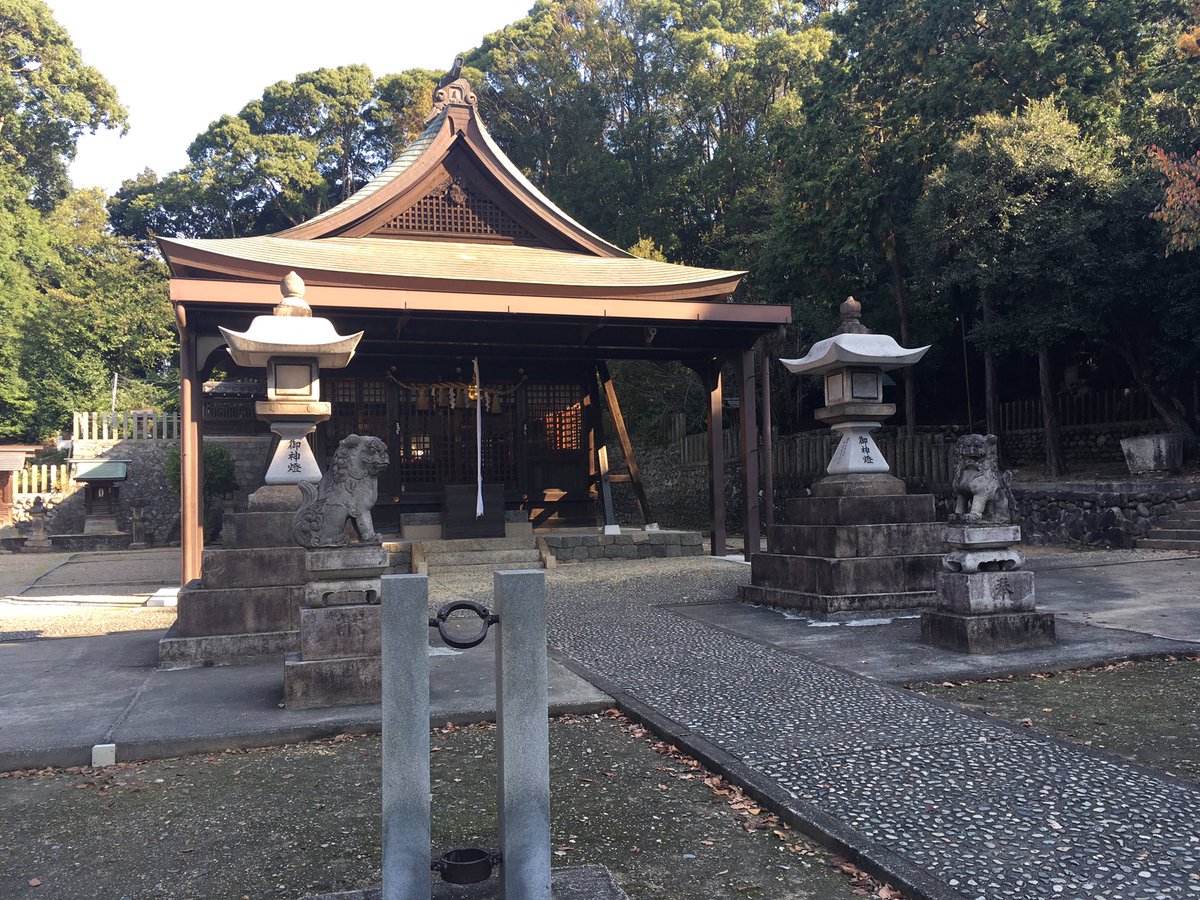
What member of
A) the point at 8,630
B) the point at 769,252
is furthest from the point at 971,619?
the point at 769,252

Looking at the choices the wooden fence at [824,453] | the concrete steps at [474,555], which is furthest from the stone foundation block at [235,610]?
the wooden fence at [824,453]

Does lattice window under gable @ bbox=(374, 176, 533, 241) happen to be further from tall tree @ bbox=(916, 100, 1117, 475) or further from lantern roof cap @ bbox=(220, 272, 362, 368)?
lantern roof cap @ bbox=(220, 272, 362, 368)

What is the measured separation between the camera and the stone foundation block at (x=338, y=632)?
17.1ft

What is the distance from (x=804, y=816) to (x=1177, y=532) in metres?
12.0

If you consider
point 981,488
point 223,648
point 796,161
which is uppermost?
point 796,161

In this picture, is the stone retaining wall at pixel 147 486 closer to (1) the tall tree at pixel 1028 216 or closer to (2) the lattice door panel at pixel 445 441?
(2) the lattice door panel at pixel 445 441

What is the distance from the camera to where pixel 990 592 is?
242 inches

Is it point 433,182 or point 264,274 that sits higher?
point 433,182

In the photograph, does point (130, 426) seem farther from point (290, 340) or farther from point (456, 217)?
point (290, 340)

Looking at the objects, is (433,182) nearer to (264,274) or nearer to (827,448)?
(264,274)

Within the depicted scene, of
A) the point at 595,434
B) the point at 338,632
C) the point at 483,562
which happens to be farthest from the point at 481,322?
the point at 338,632

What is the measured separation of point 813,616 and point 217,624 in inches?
207

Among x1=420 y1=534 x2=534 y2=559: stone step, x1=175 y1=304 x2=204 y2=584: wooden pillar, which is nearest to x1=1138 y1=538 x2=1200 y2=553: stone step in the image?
x1=420 y1=534 x2=534 y2=559: stone step

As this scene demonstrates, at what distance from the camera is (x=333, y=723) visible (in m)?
4.73
